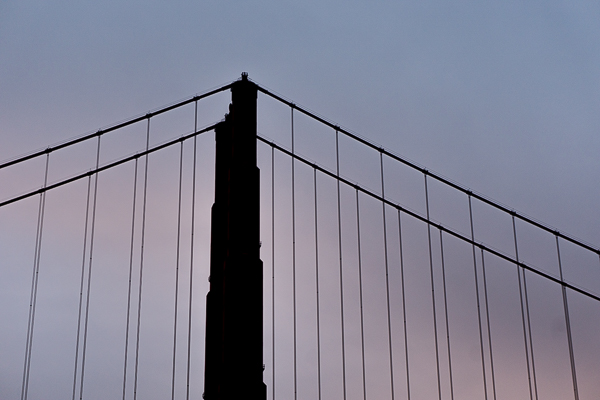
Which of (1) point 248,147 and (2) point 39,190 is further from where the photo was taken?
(2) point 39,190

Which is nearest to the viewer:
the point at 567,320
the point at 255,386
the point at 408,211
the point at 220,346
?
the point at 255,386

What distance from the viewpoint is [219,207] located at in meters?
24.0

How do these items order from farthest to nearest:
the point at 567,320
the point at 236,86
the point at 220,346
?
the point at 567,320, the point at 236,86, the point at 220,346

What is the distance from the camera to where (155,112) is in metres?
28.6

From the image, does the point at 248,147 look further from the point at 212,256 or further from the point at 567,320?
the point at 567,320

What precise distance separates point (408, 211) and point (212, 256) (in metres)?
10.3

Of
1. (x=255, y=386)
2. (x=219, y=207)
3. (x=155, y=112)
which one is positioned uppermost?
(x=155, y=112)

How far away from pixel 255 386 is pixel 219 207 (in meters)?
5.51

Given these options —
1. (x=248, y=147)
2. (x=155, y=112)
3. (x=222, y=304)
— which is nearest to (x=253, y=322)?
(x=222, y=304)

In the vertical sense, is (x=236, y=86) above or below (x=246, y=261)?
above

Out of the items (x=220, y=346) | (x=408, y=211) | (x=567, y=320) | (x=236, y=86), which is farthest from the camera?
(x=408, y=211)

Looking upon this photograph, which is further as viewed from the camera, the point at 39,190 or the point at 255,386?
the point at 39,190

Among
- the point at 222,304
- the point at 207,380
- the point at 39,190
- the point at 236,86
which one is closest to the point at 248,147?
the point at 236,86

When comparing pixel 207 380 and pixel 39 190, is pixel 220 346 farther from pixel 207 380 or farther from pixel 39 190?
pixel 39 190
